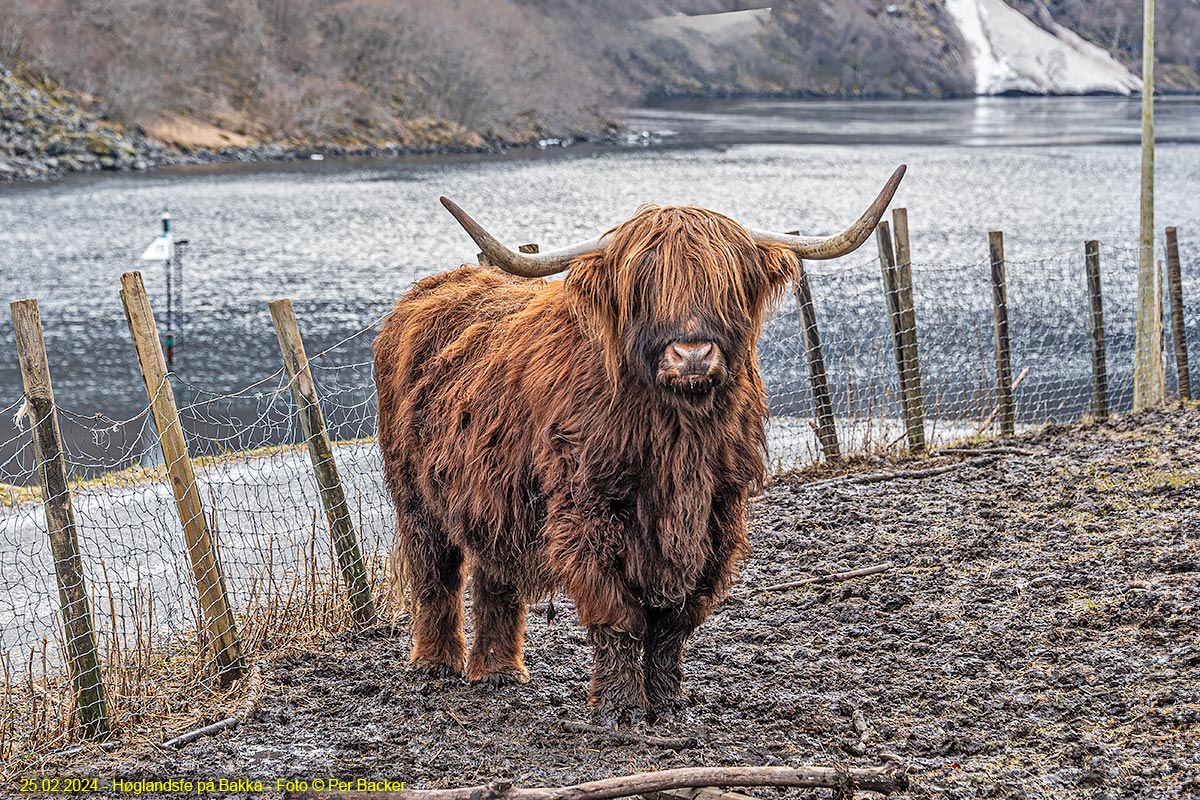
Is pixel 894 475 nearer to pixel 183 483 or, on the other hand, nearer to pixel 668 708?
pixel 668 708

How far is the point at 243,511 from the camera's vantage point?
6.03 m

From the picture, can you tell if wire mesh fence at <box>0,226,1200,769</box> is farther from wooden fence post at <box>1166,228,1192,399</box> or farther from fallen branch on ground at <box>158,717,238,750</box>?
wooden fence post at <box>1166,228,1192,399</box>

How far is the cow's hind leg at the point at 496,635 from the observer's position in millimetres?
4773

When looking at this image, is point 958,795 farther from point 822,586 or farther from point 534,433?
point 822,586

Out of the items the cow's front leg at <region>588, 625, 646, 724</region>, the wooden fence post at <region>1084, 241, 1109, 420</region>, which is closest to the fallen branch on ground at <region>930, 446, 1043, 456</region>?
the wooden fence post at <region>1084, 241, 1109, 420</region>

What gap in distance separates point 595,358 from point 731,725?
1307 millimetres

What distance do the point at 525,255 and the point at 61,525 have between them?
6.58ft

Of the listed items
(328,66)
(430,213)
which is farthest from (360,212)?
(328,66)

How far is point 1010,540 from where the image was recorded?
19.4ft

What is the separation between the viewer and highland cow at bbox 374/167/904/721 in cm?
375

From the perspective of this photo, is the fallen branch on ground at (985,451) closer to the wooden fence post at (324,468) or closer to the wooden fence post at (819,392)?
the wooden fence post at (819,392)

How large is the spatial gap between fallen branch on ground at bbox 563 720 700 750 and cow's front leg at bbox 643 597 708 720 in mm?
198

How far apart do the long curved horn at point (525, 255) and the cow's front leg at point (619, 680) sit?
117 cm

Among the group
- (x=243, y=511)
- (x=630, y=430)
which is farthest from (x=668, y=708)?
(x=243, y=511)
